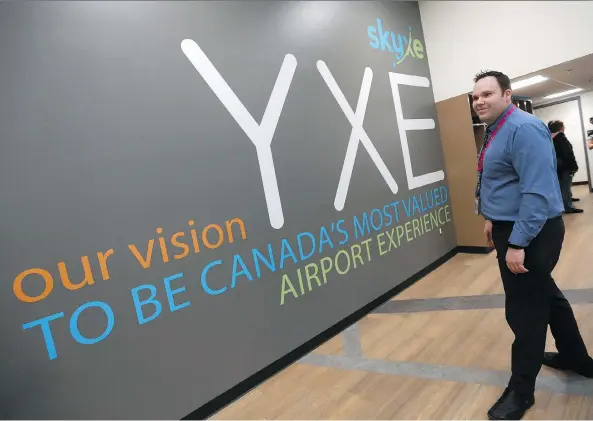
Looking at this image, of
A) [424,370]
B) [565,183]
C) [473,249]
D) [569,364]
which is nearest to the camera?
[569,364]

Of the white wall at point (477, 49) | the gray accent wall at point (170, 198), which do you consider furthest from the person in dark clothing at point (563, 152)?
the gray accent wall at point (170, 198)

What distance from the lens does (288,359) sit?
232cm

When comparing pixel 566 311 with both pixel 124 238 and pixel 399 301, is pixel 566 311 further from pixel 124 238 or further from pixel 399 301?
pixel 124 238

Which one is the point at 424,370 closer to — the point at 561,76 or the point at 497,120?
the point at 497,120

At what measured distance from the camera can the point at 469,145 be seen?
154 inches

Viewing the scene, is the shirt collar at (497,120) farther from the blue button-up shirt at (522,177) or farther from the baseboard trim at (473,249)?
the baseboard trim at (473,249)

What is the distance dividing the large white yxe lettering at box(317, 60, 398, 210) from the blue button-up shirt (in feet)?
4.47

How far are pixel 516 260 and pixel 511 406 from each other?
678mm

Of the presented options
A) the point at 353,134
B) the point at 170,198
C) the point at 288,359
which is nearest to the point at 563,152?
the point at 353,134

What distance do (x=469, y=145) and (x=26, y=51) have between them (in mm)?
3918

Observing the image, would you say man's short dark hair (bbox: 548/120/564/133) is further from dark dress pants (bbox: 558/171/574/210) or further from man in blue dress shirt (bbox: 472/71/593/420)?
man in blue dress shirt (bbox: 472/71/593/420)

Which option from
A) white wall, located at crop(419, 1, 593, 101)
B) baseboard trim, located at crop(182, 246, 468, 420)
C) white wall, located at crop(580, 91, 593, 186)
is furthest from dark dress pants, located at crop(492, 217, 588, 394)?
white wall, located at crop(580, 91, 593, 186)

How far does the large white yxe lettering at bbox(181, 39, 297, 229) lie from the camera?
202 cm

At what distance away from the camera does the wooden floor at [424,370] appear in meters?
1.68
